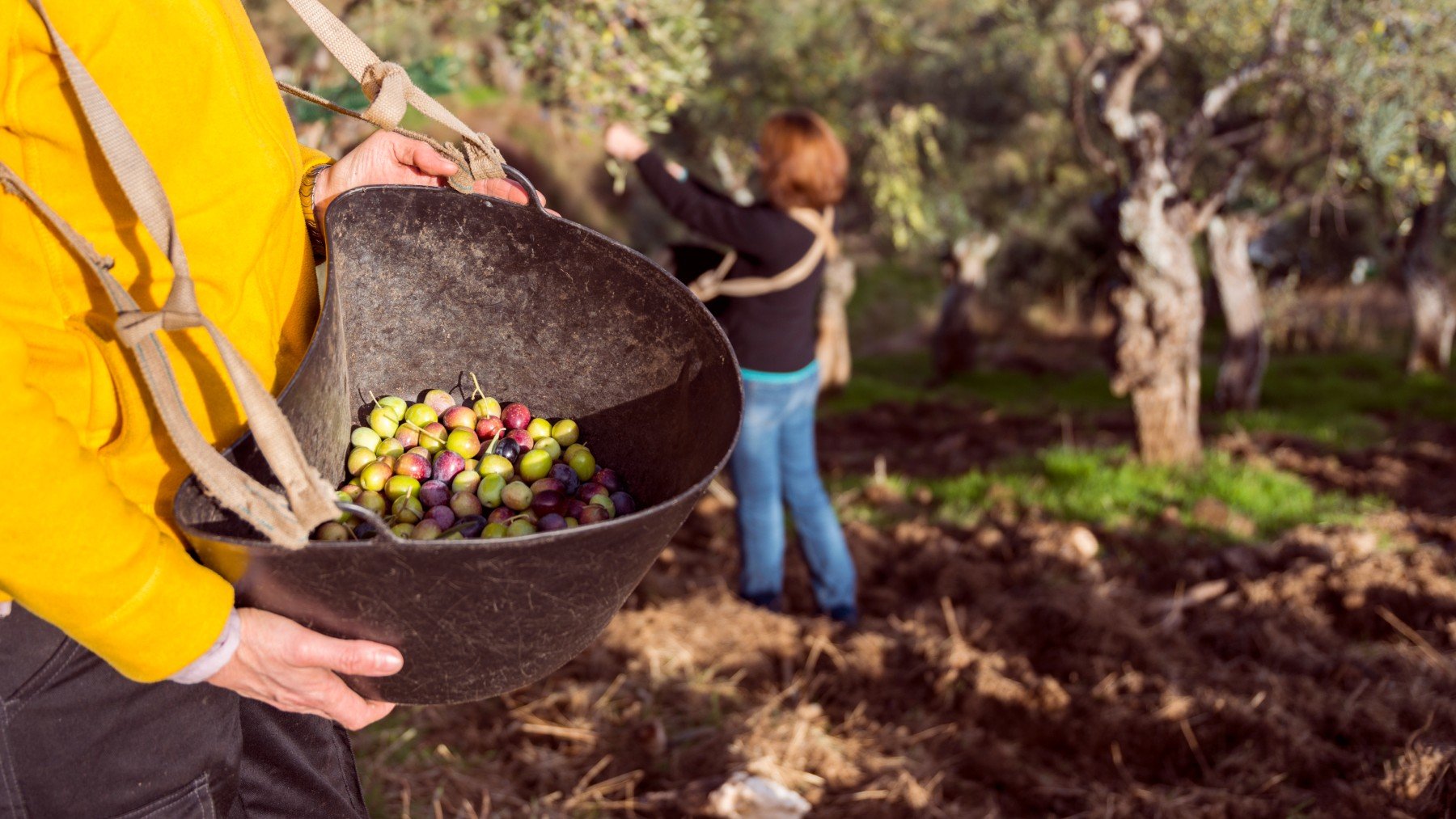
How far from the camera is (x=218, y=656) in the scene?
52.1 inches

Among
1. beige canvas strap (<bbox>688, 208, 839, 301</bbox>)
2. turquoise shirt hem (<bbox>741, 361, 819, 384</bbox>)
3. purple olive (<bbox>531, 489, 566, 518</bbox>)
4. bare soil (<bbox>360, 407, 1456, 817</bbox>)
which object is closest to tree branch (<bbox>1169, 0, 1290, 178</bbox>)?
bare soil (<bbox>360, 407, 1456, 817</bbox>)

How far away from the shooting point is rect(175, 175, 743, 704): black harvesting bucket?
1.26 meters

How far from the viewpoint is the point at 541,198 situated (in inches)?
71.2

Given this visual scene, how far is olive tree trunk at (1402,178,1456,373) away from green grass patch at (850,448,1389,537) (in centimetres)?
501

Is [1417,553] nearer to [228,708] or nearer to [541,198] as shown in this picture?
[541,198]

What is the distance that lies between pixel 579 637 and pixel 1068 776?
8.39 ft

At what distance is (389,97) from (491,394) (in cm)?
54

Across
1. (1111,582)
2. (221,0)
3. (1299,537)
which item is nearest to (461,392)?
(221,0)

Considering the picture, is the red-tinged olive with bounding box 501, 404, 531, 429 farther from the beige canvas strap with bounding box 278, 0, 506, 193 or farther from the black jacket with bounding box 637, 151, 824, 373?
the black jacket with bounding box 637, 151, 824, 373

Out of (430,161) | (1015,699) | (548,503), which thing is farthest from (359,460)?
(1015,699)

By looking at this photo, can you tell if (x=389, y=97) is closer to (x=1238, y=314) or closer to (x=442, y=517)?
(x=442, y=517)

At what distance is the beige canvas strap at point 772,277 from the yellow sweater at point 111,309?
2.88 m

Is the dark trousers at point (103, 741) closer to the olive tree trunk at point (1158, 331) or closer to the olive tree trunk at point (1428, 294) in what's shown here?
the olive tree trunk at point (1158, 331)

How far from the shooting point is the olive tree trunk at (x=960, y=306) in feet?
42.7
